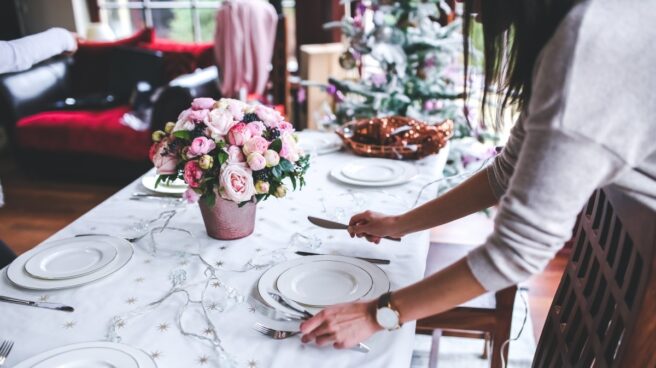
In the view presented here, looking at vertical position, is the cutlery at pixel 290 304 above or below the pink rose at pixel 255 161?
below

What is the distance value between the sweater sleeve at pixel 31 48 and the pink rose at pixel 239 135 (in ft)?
2.88

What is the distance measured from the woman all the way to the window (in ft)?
15.0

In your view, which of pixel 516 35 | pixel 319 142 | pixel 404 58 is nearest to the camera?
pixel 516 35

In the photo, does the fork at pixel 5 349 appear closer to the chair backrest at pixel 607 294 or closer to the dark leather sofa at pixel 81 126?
the chair backrest at pixel 607 294

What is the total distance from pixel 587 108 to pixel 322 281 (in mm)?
541

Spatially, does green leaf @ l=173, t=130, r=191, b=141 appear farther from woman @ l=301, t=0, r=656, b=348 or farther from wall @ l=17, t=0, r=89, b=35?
wall @ l=17, t=0, r=89, b=35

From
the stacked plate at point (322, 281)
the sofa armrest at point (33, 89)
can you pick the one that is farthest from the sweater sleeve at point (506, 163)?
the sofa armrest at point (33, 89)

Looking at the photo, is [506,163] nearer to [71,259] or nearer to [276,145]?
[276,145]

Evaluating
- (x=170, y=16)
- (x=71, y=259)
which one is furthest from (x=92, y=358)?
(x=170, y=16)

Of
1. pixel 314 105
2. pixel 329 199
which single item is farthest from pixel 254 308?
pixel 314 105

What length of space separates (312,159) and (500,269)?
1.04 metres

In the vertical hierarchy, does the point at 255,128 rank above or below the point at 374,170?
above

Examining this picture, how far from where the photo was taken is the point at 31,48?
1.55 metres

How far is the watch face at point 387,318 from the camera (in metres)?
0.74
